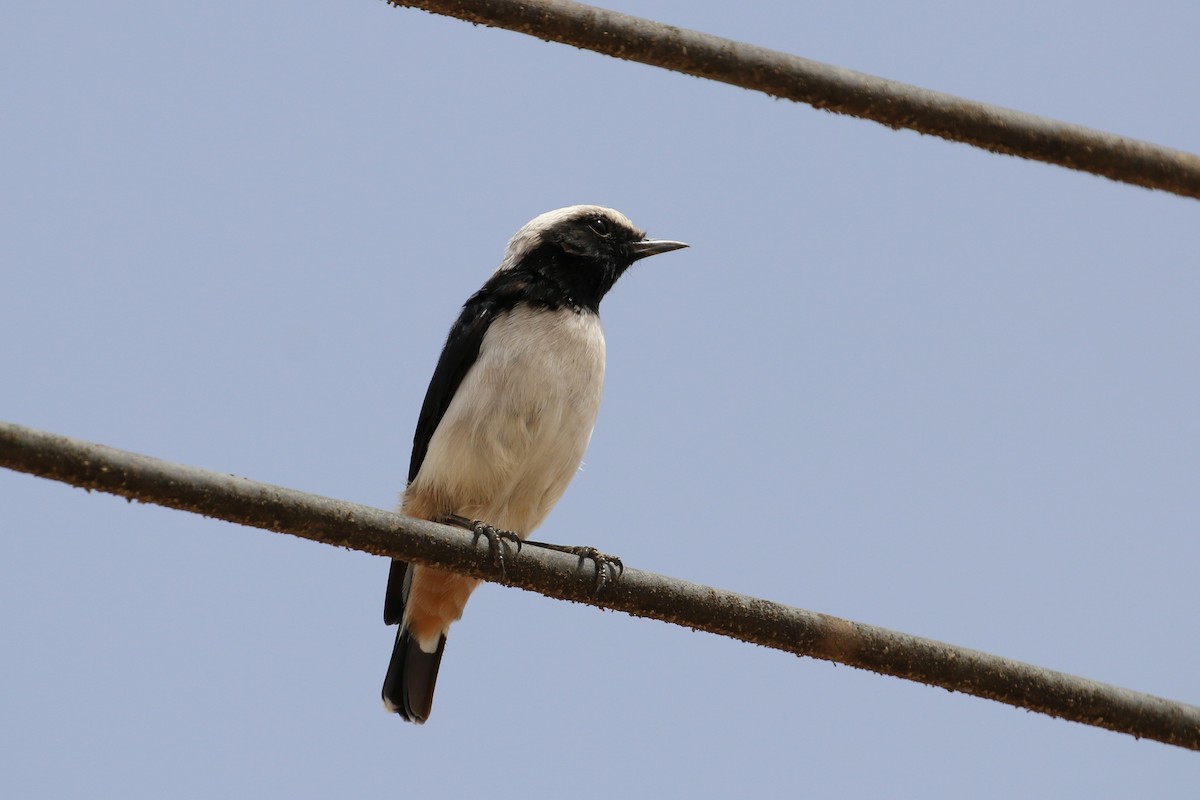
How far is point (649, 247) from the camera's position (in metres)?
7.16

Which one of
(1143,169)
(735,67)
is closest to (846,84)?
(735,67)

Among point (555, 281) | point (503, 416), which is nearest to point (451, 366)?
point (503, 416)

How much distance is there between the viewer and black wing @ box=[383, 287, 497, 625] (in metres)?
6.25

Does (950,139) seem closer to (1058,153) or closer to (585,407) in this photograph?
(1058,153)

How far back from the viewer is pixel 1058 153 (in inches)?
132

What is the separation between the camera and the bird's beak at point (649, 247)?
7.11m

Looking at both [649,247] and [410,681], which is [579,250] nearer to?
[649,247]

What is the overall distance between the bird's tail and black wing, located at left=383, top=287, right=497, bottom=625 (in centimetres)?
17

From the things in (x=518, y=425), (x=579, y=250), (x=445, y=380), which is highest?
(x=579, y=250)

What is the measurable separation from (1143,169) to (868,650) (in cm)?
→ 139

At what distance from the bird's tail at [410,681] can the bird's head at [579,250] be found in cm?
176

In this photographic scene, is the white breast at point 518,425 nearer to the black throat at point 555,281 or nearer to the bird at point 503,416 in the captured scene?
the bird at point 503,416

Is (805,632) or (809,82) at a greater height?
(809,82)

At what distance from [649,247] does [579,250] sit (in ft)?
1.81
